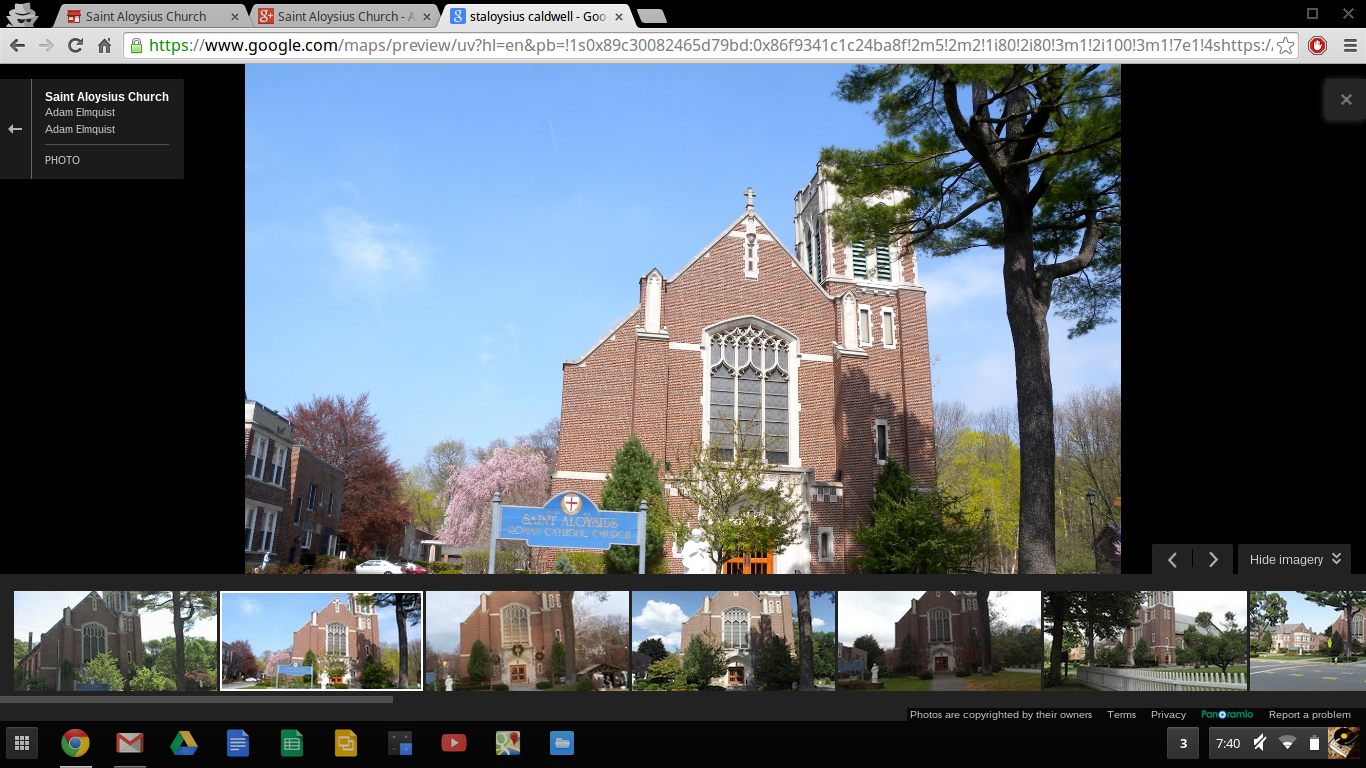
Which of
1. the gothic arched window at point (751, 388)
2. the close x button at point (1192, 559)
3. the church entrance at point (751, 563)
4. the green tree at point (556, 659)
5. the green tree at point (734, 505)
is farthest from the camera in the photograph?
the gothic arched window at point (751, 388)

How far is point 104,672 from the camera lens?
12.5 ft

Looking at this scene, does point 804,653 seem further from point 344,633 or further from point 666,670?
point 344,633

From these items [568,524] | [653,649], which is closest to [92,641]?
[653,649]

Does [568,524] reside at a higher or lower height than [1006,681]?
lower

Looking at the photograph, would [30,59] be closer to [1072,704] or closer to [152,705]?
[152,705]

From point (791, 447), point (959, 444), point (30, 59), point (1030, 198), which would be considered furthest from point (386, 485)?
point (30, 59)

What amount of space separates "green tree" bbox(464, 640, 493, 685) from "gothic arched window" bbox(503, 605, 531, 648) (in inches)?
4.4

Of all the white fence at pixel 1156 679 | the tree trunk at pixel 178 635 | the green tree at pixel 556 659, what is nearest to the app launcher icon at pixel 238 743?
the tree trunk at pixel 178 635

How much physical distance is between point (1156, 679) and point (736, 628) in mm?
1970

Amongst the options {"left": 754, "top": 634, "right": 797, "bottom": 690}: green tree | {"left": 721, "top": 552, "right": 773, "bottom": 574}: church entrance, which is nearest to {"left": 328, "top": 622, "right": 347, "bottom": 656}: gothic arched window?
{"left": 754, "top": 634, "right": 797, "bottom": 690}: green tree

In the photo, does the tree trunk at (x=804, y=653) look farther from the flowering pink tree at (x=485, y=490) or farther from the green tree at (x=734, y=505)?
the flowering pink tree at (x=485, y=490)

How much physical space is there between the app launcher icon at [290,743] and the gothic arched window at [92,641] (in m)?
0.86

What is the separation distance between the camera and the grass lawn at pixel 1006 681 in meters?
3.84

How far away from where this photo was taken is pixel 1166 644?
12.9ft
